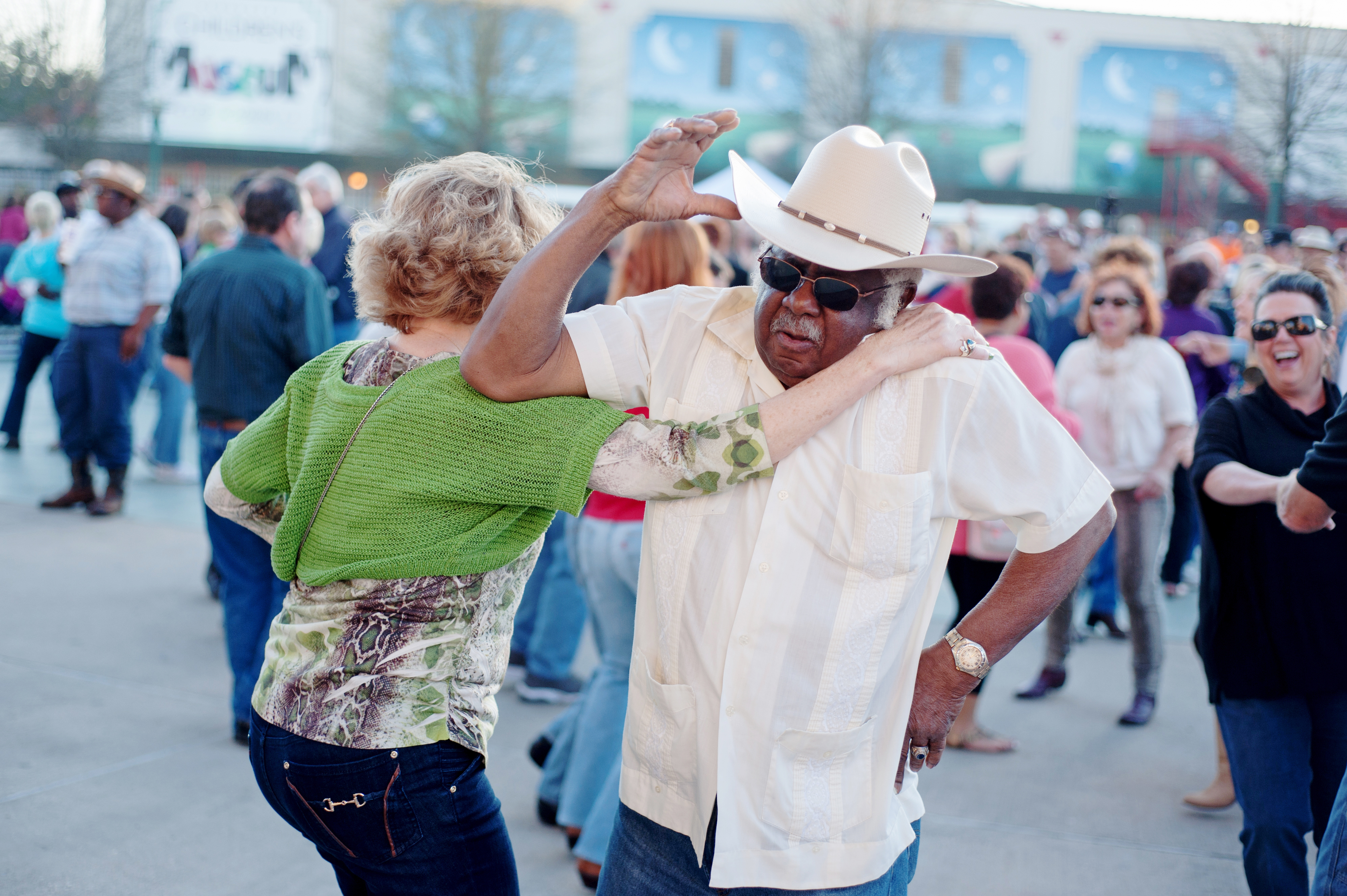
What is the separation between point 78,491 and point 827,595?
729 centimetres

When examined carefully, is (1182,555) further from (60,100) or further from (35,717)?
(60,100)

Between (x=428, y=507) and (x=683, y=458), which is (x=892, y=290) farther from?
(x=428, y=507)

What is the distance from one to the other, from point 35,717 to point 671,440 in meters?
3.72

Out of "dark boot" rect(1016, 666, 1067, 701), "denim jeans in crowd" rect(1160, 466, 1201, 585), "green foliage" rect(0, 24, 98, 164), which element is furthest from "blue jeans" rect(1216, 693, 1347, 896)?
"green foliage" rect(0, 24, 98, 164)

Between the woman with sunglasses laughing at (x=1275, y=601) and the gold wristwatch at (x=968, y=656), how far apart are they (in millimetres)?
1436

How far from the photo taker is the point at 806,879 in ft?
6.07

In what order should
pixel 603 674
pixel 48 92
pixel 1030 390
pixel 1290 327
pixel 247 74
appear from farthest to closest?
pixel 247 74, pixel 48 92, pixel 1030 390, pixel 603 674, pixel 1290 327

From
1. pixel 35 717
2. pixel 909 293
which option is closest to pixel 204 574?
pixel 35 717

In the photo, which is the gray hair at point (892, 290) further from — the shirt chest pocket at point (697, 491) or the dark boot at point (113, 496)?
the dark boot at point (113, 496)

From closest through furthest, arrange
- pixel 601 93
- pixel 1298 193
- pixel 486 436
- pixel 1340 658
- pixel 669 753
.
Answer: pixel 486 436, pixel 669 753, pixel 1340 658, pixel 1298 193, pixel 601 93

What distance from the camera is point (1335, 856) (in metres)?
2.01

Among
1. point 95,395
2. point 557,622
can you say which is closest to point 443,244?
point 557,622

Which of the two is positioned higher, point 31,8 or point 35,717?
point 31,8

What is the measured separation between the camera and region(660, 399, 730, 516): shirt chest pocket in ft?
6.09
